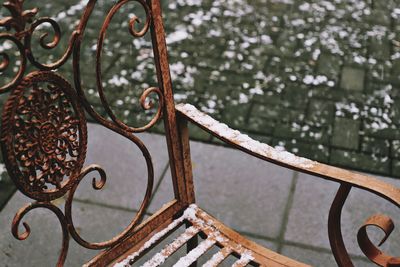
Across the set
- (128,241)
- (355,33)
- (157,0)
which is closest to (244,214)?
(128,241)

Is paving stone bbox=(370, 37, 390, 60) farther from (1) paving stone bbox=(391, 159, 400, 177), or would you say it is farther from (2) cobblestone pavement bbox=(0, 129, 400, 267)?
(2) cobblestone pavement bbox=(0, 129, 400, 267)

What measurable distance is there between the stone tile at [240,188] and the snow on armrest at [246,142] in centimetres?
107

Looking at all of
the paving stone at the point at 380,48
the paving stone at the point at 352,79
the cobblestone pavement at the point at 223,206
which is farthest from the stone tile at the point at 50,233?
the paving stone at the point at 380,48

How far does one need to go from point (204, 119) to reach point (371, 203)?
4.61 ft

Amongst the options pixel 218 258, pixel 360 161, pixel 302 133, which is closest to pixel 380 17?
pixel 302 133

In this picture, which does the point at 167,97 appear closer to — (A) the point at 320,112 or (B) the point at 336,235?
(B) the point at 336,235

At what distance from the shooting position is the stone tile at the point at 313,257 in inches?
96.3

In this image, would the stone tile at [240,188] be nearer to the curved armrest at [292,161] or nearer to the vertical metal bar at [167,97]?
the vertical metal bar at [167,97]

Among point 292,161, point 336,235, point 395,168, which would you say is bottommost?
point 395,168

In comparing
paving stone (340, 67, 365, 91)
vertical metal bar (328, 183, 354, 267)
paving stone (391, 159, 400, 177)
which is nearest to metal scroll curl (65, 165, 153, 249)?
vertical metal bar (328, 183, 354, 267)

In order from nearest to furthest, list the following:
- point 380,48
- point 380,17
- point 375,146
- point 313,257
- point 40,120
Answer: point 40,120
point 313,257
point 375,146
point 380,48
point 380,17

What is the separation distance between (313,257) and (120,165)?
1.13 m

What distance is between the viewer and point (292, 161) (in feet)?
5.04

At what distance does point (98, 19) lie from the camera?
179 inches
